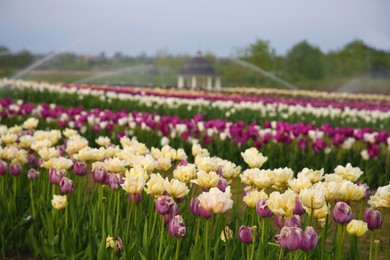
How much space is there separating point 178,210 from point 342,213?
902mm

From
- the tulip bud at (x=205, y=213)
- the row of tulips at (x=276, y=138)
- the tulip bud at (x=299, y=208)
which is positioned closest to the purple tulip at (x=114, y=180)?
the tulip bud at (x=205, y=213)

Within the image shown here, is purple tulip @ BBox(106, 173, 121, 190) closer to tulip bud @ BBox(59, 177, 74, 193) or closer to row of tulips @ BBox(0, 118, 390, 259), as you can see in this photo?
row of tulips @ BBox(0, 118, 390, 259)

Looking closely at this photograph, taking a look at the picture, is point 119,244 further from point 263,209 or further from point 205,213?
point 263,209

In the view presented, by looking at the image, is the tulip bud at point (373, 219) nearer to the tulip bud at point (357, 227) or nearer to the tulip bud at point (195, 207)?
the tulip bud at point (357, 227)

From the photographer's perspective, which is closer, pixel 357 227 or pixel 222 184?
pixel 357 227

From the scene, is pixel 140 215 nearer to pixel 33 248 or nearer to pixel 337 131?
pixel 33 248

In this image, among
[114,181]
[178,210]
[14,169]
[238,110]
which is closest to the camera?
[178,210]

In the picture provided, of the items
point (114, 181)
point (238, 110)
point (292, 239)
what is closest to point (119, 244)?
point (114, 181)

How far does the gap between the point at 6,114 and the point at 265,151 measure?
4.59 m

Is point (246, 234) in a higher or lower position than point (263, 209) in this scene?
lower

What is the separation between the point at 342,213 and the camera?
9.55 feet

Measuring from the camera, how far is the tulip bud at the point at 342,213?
2.90 metres

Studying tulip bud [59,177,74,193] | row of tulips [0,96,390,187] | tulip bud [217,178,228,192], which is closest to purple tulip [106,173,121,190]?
tulip bud [59,177,74,193]

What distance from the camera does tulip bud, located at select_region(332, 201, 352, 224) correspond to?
2904 mm
